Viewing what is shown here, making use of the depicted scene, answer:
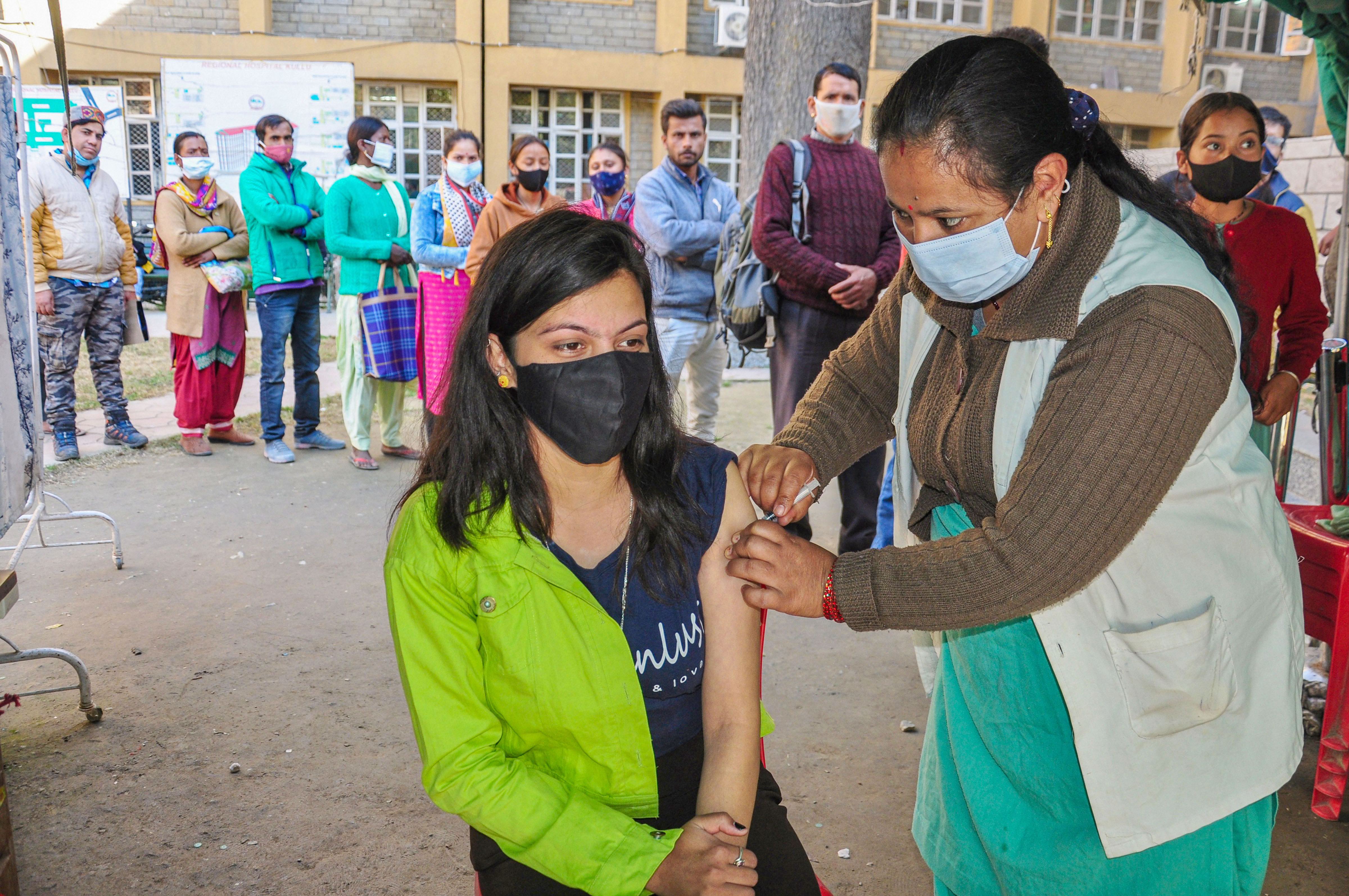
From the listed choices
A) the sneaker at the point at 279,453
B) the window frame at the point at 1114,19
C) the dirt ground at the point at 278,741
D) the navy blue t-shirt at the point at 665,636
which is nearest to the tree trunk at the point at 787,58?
the sneaker at the point at 279,453

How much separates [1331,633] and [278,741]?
2.79 meters

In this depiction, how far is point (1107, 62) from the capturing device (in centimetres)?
1827

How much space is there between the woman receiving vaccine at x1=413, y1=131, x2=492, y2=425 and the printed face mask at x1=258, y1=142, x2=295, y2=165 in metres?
0.93

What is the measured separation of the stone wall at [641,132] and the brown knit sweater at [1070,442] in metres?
15.9

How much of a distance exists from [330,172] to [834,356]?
14374 millimetres

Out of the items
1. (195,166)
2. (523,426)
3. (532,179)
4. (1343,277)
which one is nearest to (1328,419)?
(1343,277)

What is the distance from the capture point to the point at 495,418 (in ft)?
5.94

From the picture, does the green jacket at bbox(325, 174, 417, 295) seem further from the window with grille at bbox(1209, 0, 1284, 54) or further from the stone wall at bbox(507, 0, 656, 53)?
the window with grille at bbox(1209, 0, 1284, 54)

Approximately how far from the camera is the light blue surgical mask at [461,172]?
587 centimetres

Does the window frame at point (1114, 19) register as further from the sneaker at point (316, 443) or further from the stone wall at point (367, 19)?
the sneaker at point (316, 443)

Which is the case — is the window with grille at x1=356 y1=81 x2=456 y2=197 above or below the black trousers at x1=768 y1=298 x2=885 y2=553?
above

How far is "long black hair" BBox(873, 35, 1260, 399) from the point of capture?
1.43m

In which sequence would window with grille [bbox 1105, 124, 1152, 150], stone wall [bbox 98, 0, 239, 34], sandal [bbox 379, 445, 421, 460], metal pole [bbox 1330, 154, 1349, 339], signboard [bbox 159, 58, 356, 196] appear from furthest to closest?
1. window with grille [bbox 1105, 124, 1152, 150]
2. stone wall [bbox 98, 0, 239, 34]
3. signboard [bbox 159, 58, 356, 196]
4. sandal [bbox 379, 445, 421, 460]
5. metal pole [bbox 1330, 154, 1349, 339]

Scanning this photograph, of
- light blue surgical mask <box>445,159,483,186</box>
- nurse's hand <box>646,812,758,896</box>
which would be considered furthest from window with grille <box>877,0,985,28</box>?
nurse's hand <box>646,812,758,896</box>
